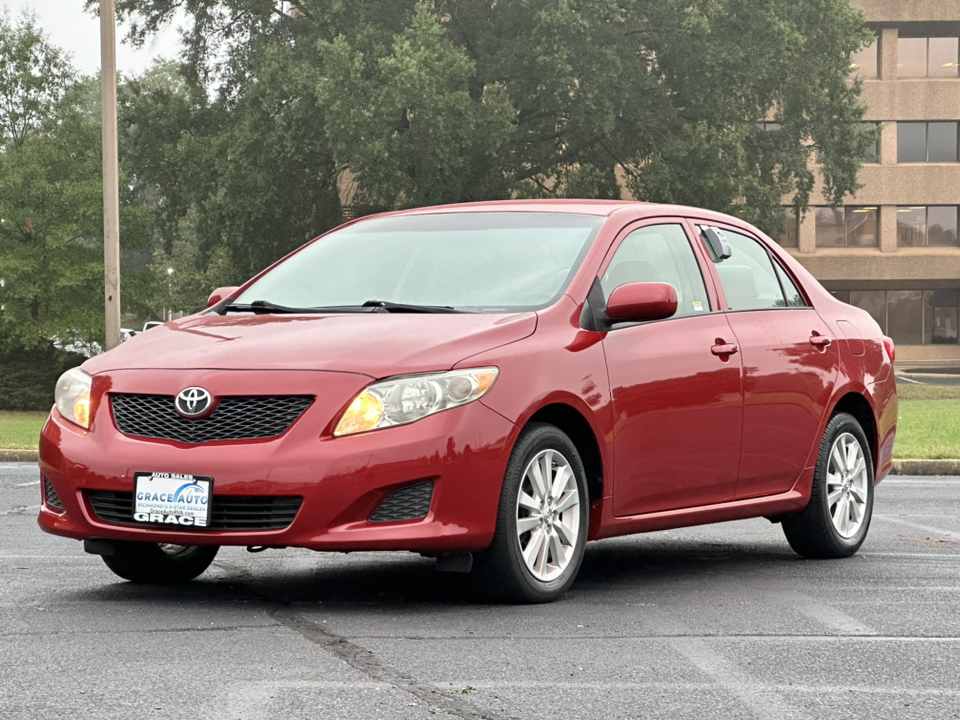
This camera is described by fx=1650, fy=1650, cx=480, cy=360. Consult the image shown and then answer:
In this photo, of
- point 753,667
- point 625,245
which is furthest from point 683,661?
point 625,245

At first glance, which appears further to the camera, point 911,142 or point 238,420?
point 911,142

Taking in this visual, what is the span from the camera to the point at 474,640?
19.5 feet

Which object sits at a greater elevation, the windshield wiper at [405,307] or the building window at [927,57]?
the building window at [927,57]

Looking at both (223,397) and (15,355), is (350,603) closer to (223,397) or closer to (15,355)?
(223,397)

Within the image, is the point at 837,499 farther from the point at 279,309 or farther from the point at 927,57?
the point at 927,57

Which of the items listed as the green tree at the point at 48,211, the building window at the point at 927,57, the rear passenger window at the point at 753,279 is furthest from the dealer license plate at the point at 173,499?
the building window at the point at 927,57

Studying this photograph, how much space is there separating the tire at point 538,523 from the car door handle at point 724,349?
1123 millimetres

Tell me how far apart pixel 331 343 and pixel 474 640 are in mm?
1385

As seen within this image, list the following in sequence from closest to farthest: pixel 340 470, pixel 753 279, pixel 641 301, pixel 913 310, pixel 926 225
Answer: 1. pixel 340 470
2. pixel 641 301
3. pixel 753 279
4. pixel 926 225
5. pixel 913 310

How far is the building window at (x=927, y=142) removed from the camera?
66.5 metres

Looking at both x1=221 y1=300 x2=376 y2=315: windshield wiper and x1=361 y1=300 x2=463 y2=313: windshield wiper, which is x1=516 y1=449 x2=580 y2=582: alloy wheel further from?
x1=221 y1=300 x2=376 y2=315: windshield wiper

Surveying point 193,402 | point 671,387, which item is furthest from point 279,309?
point 671,387

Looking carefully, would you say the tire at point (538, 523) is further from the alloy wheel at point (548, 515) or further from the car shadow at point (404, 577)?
the car shadow at point (404, 577)

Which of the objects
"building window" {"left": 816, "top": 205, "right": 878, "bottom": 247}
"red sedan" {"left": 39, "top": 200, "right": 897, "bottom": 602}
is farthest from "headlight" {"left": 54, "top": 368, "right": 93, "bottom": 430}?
"building window" {"left": 816, "top": 205, "right": 878, "bottom": 247}
